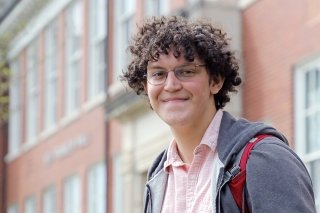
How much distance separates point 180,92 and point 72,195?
2237 centimetres

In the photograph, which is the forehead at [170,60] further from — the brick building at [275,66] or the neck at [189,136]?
the brick building at [275,66]

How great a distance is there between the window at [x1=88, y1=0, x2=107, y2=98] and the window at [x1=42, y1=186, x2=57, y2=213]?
3875 mm

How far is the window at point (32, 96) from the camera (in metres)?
30.2

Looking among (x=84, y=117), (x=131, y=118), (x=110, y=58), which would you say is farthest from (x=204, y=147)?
(x=84, y=117)

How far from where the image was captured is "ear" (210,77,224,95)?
14.1 ft

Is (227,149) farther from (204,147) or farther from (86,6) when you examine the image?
(86,6)

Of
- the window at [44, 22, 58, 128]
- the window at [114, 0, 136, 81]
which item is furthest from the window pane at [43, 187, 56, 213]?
the window at [114, 0, 136, 81]

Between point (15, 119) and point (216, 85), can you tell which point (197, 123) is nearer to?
point (216, 85)

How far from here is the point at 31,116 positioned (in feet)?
102

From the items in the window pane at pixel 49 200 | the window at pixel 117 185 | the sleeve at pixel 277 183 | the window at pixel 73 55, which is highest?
the window at pixel 73 55

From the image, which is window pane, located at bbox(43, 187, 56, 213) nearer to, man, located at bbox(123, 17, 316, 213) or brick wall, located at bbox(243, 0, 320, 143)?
brick wall, located at bbox(243, 0, 320, 143)

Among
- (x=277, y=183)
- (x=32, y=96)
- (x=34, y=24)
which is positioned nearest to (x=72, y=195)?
(x=32, y=96)

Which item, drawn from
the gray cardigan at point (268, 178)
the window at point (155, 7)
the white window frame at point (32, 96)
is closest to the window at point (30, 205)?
the white window frame at point (32, 96)

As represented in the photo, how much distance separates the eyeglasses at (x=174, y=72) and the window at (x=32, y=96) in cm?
2575
